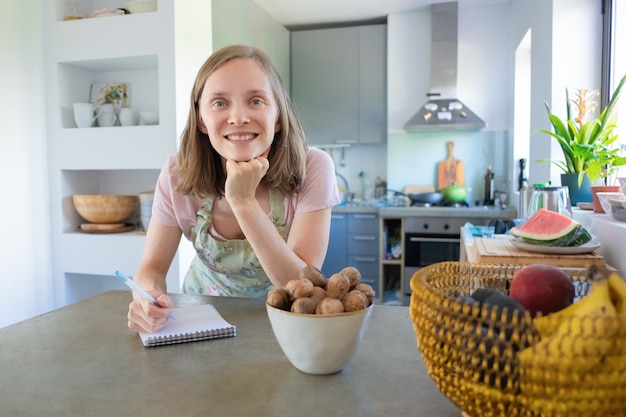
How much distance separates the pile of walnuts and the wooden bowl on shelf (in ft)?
7.62

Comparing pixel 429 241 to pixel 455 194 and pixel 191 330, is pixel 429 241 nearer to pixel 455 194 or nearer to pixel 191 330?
pixel 455 194

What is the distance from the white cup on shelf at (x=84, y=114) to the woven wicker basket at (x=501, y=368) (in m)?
2.81

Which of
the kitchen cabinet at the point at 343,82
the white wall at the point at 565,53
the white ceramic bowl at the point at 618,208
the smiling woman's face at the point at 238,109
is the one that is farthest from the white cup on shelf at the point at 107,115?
the white ceramic bowl at the point at 618,208

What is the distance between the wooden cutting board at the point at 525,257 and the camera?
134 cm

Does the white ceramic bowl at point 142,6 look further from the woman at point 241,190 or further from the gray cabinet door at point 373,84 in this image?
the gray cabinet door at point 373,84

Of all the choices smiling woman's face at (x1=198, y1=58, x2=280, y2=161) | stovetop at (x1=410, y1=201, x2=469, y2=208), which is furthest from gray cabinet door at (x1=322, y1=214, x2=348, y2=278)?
smiling woman's face at (x1=198, y1=58, x2=280, y2=161)

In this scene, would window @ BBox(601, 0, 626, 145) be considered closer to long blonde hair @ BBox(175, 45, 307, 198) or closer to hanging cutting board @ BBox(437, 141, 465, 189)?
long blonde hair @ BBox(175, 45, 307, 198)

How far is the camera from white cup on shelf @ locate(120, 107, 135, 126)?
2867 mm

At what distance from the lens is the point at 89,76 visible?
3111 mm

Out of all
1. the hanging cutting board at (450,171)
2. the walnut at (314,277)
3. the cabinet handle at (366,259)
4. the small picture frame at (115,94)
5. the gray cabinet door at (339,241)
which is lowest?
the cabinet handle at (366,259)

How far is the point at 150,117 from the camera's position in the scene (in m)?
2.88

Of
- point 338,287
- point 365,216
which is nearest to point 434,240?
point 365,216

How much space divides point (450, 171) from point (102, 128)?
115 inches

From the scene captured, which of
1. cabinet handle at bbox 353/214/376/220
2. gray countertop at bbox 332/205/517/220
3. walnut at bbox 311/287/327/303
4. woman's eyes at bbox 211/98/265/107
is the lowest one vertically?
cabinet handle at bbox 353/214/376/220
